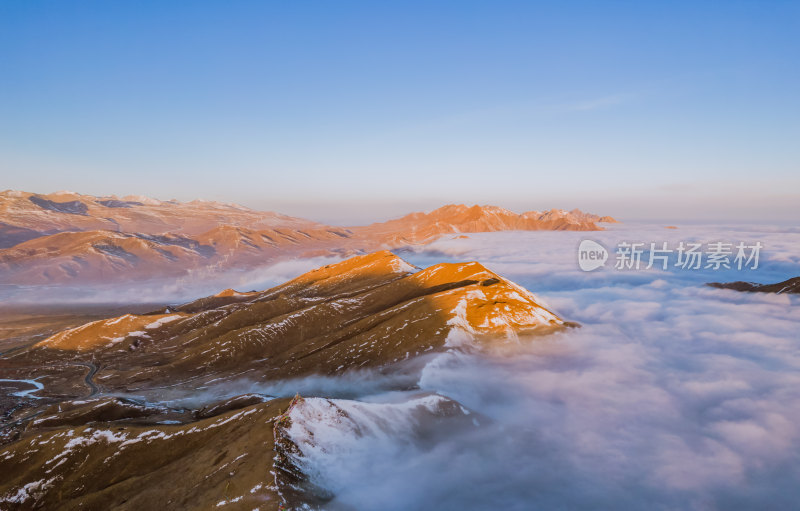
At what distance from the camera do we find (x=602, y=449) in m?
106

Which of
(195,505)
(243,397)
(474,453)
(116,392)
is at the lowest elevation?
(116,392)

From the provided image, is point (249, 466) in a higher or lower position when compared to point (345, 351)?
higher

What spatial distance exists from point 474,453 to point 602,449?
38010 millimetres

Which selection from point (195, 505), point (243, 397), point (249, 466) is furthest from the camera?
point (243, 397)

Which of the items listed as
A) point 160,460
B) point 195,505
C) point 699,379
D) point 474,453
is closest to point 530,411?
point 474,453

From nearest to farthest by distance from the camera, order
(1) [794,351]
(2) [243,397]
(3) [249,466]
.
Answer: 1. (3) [249,466]
2. (2) [243,397]
3. (1) [794,351]

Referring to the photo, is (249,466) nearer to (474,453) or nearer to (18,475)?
(474,453)

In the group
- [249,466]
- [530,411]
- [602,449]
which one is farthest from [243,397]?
[602,449]

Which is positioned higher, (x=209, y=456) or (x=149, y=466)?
(x=209, y=456)

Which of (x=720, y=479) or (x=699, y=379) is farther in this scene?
(x=699, y=379)

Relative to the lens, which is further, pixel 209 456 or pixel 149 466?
pixel 149 466

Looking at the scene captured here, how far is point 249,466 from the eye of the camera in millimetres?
75000

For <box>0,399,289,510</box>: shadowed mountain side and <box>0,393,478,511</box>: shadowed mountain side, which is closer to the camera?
<box>0,393,478,511</box>: shadowed mountain side

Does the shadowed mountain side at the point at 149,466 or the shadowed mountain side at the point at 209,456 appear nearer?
the shadowed mountain side at the point at 209,456
